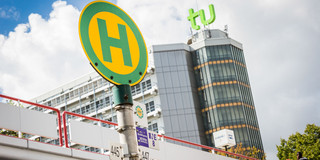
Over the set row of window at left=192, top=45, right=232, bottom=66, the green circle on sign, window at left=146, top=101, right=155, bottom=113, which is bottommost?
the green circle on sign

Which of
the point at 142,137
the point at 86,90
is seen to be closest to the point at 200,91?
the point at 86,90

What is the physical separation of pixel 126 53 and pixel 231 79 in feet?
276

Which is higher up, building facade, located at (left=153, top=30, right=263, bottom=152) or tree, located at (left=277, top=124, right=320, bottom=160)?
building facade, located at (left=153, top=30, right=263, bottom=152)

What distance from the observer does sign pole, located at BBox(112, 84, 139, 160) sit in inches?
188

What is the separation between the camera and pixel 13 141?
8242mm

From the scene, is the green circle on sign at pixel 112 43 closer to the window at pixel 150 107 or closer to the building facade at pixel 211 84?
the building facade at pixel 211 84

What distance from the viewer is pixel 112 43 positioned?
5.21 m

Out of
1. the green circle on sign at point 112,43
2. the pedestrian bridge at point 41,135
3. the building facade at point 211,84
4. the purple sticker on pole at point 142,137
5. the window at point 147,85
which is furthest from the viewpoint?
the window at point 147,85

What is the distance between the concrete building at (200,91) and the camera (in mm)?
84312

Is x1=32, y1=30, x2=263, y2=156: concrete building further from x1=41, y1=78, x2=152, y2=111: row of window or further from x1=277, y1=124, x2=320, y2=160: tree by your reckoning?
x1=277, y1=124, x2=320, y2=160: tree

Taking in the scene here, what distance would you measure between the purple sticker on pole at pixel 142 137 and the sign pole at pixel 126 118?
0.39m

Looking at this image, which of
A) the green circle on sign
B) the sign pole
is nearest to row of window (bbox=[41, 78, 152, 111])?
the green circle on sign

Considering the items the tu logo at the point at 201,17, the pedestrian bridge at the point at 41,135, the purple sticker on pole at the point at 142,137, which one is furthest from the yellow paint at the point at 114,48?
the tu logo at the point at 201,17

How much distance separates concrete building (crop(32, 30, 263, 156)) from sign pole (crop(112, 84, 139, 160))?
78.3 m
